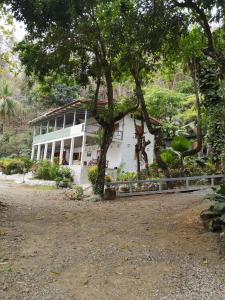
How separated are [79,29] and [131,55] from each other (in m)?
2.31

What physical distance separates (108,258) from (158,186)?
11688mm

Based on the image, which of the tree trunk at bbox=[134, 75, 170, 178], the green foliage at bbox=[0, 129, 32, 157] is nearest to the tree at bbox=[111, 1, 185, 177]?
the tree trunk at bbox=[134, 75, 170, 178]

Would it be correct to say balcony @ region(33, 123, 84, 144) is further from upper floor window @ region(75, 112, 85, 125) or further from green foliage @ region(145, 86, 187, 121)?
green foliage @ region(145, 86, 187, 121)

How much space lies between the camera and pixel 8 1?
937cm

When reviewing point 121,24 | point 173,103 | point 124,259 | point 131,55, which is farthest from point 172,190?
point 173,103

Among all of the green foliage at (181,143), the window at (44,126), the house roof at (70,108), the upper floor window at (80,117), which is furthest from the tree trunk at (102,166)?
the window at (44,126)

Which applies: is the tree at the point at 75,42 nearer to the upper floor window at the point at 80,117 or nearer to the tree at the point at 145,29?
the tree at the point at 145,29

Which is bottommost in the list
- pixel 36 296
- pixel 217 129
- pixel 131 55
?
pixel 36 296

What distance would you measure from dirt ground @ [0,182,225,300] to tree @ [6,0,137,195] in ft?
18.0

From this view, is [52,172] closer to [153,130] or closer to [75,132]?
[75,132]

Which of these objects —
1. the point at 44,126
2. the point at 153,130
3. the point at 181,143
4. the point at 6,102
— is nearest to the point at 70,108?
the point at 44,126

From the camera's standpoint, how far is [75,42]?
14742mm

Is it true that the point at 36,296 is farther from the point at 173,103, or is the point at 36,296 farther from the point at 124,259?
the point at 173,103

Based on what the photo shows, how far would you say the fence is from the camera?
57.5ft
